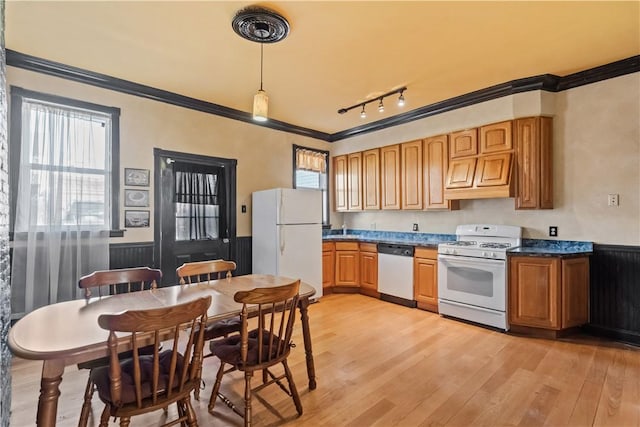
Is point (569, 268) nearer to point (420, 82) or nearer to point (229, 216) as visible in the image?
point (420, 82)

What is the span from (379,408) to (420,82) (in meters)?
3.24

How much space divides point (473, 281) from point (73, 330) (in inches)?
142

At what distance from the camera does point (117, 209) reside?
11.4 feet

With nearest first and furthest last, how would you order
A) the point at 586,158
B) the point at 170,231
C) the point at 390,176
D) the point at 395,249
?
the point at 586,158
the point at 170,231
the point at 395,249
the point at 390,176

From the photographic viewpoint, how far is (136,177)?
3613 mm

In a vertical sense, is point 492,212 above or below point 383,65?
below

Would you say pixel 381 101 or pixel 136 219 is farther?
pixel 381 101


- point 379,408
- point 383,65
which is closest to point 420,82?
point 383,65

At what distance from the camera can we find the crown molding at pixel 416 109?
120 inches

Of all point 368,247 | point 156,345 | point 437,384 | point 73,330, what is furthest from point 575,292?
point 73,330

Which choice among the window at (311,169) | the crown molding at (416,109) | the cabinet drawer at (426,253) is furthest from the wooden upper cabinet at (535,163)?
the window at (311,169)

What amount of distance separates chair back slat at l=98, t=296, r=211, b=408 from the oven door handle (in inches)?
121

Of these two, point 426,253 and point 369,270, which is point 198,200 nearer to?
point 369,270

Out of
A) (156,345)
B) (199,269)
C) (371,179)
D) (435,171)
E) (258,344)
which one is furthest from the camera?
(371,179)
